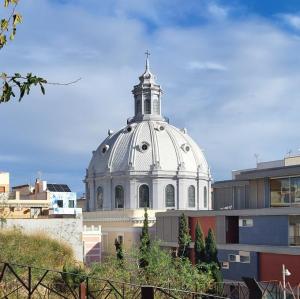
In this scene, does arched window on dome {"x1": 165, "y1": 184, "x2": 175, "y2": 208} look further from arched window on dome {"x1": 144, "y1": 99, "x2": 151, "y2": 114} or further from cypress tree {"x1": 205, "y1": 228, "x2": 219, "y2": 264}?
cypress tree {"x1": 205, "y1": 228, "x2": 219, "y2": 264}

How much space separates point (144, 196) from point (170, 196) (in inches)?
96.4

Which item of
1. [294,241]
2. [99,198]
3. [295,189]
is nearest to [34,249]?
[294,241]

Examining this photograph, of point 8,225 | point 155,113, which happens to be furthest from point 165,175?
point 8,225

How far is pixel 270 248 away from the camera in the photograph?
106 feet

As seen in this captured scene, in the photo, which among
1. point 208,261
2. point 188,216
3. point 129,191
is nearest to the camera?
point 208,261

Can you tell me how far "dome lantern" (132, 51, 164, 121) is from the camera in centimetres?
6906

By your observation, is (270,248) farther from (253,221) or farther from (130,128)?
(130,128)

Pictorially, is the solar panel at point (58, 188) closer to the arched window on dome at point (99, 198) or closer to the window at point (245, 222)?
the arched window on dome at point (99, 198)

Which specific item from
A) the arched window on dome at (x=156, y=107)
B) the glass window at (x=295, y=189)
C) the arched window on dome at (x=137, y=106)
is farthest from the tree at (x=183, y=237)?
the arched window on dome at (x=137, y=106)

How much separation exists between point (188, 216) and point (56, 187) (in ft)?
96.4

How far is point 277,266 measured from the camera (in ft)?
105

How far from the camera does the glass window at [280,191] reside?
32.3 m

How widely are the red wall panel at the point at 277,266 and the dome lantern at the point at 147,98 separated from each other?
3643 cm

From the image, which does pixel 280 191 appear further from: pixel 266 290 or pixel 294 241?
pixel 266 290
